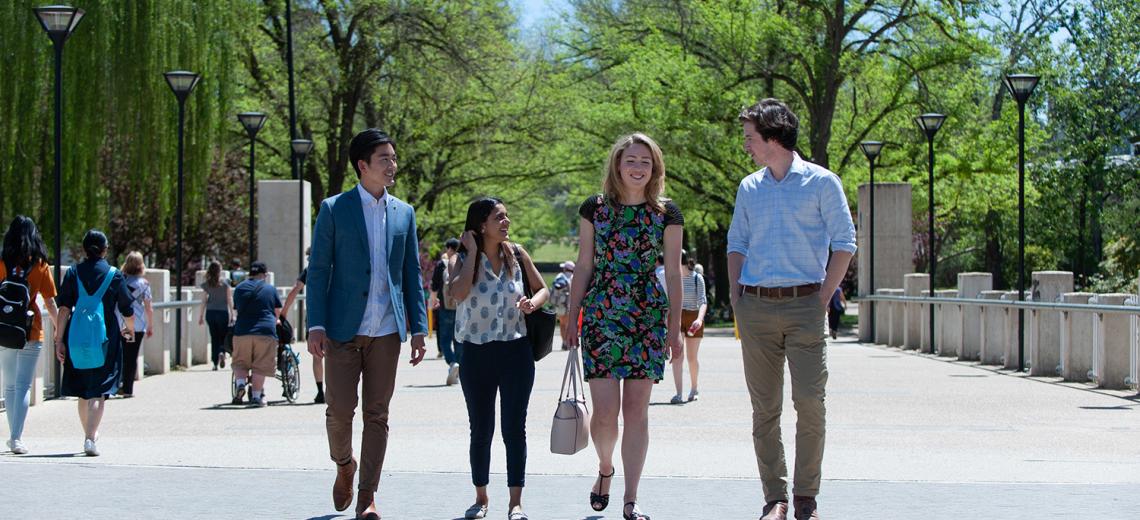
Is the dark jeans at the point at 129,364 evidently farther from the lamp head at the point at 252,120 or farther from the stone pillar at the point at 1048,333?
the lamp head at the point at 252,120

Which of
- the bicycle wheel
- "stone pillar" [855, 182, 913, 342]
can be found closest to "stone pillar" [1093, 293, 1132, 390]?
the bicycle wheel

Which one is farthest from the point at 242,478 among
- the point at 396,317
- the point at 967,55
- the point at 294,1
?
the point at 294,1

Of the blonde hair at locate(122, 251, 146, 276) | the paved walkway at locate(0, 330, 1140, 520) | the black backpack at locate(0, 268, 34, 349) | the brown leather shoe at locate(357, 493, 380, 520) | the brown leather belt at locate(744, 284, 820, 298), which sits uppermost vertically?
the blonde hair at locate(122, 251, 146, 276)

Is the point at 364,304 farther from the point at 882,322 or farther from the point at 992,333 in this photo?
the point at 882,322

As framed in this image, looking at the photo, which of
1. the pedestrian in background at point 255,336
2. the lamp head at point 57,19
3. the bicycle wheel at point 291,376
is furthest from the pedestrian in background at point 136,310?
the lamp head at point 57,19

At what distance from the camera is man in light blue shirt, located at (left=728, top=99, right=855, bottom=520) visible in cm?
727

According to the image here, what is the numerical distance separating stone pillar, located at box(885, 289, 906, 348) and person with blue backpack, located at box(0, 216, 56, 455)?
21.4 metres

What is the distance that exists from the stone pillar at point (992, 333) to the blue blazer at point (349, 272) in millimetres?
15937

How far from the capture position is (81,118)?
29.6m

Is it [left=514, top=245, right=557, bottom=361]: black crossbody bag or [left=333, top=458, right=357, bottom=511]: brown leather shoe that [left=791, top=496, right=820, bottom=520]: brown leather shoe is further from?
[left=333, top=458, right=357, bottom=511]: brown leather shoe

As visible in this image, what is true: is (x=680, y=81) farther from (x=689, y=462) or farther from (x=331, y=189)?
(x=689, y=462)

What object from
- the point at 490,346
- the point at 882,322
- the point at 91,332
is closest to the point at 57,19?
the point at 91,332

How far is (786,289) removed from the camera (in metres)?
7.28

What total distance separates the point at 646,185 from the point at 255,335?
906cm
